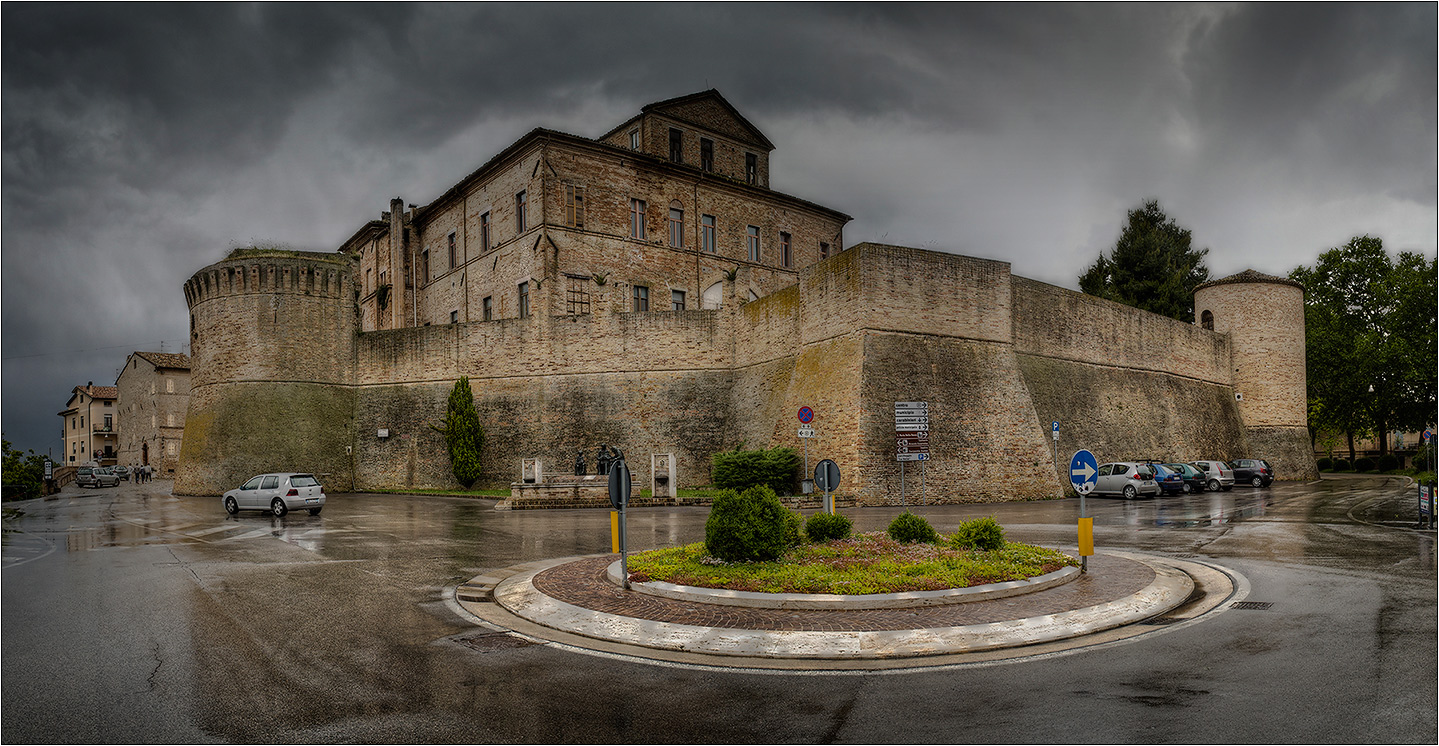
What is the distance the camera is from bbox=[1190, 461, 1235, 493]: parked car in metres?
32.6

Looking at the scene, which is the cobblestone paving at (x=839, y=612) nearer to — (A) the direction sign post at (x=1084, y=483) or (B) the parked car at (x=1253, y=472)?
(A) the direction sign post at (x=1084, y=483)

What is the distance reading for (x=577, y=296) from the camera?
39844mm

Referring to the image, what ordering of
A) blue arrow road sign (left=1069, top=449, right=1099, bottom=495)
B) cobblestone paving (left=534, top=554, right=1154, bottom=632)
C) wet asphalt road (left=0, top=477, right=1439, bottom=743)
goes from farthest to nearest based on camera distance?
blue arrow road sign (left=1069, top=449, right=1099, bottom=495) < cobblestone paving (left=534, top=554, right=1154, bottom=632) < wet asphalt road (left=0, top=477, right=1439, bottom=743)

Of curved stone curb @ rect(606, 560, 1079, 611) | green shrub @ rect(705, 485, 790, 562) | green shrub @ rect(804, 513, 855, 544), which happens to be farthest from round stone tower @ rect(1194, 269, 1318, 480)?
green shrub @ rect(705, 485, 790, 562)

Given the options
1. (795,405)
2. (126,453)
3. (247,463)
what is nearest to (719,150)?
(795,405)

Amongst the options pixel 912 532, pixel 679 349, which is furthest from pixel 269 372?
pixel 912 532

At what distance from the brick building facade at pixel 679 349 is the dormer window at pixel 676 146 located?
0.15 m

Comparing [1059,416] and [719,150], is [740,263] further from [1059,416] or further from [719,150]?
[1059,416]

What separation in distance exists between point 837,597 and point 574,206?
3382cm

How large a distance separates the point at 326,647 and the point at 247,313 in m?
35.9

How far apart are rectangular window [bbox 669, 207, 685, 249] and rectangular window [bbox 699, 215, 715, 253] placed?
3.65 ft

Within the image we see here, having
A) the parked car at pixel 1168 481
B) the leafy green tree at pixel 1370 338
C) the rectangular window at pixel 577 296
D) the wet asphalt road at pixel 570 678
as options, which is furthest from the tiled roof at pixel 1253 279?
the wet asphalt road at pixel 570 678

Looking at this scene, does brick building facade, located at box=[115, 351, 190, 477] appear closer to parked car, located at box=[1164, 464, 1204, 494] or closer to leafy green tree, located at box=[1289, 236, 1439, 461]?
parked car, located at box=[1164, 464, 1204, 494]

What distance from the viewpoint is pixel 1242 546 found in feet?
46.8
